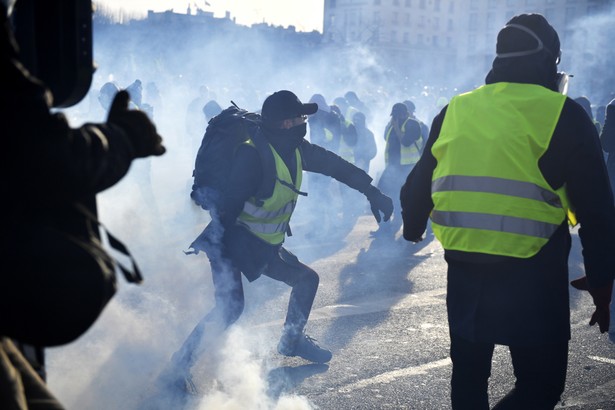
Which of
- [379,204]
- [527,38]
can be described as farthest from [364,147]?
[527,38]

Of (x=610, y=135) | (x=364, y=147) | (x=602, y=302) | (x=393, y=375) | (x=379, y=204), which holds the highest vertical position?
(x=602, y=302)

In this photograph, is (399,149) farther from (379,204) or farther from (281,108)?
(281,108)

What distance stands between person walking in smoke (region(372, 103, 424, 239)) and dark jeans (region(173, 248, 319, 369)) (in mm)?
6863

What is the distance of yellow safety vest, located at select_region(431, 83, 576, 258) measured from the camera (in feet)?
10.2

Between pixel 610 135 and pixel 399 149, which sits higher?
pixel 610 135

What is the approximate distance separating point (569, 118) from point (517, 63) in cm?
37

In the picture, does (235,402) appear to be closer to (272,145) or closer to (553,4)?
(272,145)

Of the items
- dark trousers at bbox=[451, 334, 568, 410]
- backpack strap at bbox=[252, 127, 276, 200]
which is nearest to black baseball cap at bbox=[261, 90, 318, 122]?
backpack strap at bbox=[252, 127, 276, 200]

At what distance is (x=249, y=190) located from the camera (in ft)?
16.5

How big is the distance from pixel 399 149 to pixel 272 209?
7578mm

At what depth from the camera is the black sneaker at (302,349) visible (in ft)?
18.2

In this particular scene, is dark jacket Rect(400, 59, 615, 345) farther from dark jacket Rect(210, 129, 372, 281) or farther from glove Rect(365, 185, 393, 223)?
glove Rect(365, 185, 393, 223)

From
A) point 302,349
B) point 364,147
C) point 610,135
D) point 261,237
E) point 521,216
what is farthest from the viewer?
point 364,147

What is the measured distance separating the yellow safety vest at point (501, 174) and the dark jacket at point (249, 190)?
76.7 inches
